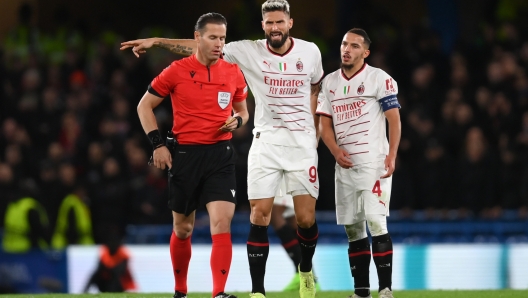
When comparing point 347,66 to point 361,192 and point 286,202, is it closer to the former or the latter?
point 361,192

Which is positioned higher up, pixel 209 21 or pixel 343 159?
pixel 209 21

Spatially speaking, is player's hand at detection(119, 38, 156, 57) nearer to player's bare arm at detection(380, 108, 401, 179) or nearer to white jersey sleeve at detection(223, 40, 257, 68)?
white jersey sleeve at detection(223, 40, 257, 68)

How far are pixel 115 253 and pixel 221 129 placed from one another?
5984mm

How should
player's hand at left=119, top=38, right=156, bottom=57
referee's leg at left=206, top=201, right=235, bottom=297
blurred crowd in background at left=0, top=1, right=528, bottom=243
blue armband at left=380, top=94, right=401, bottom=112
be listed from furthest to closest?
blurred crowd in background at left=0, top=1, right=528, bottom=243, blue armband at left=380, top=94, right=401, bottom=112, player's hand at left=119, top=38, right=156, bottom=57, referee's leg at left=206, top=201, right=235, bottom=297

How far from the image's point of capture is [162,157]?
27.5 ft

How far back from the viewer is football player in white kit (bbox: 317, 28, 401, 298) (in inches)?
344

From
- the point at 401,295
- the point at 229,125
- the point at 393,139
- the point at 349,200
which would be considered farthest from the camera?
the point at 401,295

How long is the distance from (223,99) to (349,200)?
4.71 feet

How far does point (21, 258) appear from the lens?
15.3 metres

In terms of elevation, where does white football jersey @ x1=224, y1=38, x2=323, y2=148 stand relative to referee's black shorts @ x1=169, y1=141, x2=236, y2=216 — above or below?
above

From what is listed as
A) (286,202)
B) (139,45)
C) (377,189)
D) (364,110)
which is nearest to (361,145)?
(364,110)

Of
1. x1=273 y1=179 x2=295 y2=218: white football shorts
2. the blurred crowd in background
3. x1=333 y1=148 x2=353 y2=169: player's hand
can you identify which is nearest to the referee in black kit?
x1=333 y1=148 x2=353 y2=169: player's hand

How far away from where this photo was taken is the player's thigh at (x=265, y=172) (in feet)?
28.1

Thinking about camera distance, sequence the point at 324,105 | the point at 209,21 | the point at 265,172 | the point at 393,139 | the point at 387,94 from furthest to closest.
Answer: the point at 324,105 < the point at 387,94 < the point at 393,139 < the point at 265,172 < the point at 209,21
